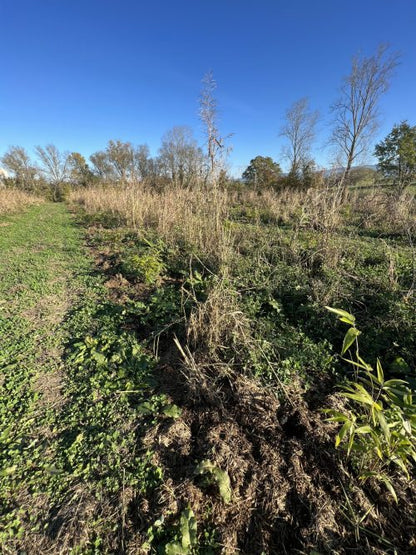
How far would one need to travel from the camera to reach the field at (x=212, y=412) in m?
1.13

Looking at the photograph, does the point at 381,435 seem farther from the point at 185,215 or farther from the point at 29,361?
the point at 185,215

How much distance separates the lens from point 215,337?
2.03 meters

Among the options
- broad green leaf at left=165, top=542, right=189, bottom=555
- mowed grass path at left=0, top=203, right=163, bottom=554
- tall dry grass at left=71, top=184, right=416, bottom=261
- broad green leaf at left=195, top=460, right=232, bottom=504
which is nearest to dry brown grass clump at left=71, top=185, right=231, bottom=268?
tall dry grass at left=71, top=184, right=416, bottom=261

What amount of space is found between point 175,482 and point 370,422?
1.15 metres

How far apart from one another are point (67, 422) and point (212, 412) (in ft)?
3.24

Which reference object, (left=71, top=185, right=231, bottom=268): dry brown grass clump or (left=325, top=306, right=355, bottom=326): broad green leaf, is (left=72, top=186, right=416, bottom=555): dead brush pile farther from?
(left=71, top=185, right=231, bottom=268): dry brown grass clump

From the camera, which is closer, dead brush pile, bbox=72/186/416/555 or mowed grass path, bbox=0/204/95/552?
dead brush pile, bbox=72/186/416/555

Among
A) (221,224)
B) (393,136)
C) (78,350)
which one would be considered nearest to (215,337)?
(78,350)

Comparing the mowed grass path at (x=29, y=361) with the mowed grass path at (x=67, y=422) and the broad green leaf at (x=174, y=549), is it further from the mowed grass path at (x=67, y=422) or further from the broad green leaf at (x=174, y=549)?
the broad green leaf at (x=174, y=549)

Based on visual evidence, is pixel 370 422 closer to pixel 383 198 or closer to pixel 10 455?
pixel 10 455

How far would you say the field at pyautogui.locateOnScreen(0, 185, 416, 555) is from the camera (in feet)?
3.70

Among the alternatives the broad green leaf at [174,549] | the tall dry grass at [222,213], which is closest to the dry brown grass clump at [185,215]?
the tall dry grass at [222,213]

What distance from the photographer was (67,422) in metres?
1.58

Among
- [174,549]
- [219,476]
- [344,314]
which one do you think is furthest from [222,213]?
[174,549]
